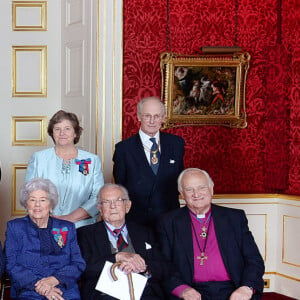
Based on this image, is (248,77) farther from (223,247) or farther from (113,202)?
(113,202)

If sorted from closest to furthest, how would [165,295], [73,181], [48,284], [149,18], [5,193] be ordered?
[48,284] → [165,295] → [73,181] → [149,18] → [5,193]

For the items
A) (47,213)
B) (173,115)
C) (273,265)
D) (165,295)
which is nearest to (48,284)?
(47,213)

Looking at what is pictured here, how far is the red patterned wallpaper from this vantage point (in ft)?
17.5

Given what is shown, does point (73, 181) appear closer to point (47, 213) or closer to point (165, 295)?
point (47, 213)

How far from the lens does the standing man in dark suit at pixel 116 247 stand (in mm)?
3461

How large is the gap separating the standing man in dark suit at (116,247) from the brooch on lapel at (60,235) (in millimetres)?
143

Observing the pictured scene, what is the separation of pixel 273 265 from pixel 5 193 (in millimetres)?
2592

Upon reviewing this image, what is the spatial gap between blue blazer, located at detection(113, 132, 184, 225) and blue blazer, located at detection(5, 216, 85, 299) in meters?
0.71

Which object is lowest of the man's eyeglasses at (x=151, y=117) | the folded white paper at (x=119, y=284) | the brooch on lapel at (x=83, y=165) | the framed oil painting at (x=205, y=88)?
the folded white paper at (x=119, y=284)

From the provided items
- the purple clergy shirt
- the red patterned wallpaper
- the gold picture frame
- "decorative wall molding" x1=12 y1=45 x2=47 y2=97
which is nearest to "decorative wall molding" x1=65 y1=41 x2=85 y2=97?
"decorative wall molding" x1=12 y1=45 x2=47 y2=97

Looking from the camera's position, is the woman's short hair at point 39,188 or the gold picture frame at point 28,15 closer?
the woman's short hair at point 39,188

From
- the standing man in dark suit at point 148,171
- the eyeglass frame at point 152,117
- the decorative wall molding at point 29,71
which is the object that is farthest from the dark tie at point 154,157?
the decorative wall molding at point 29,71

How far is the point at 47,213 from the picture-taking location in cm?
344

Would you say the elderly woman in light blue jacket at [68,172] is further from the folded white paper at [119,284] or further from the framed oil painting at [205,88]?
the framed oil painting at [205,88]
